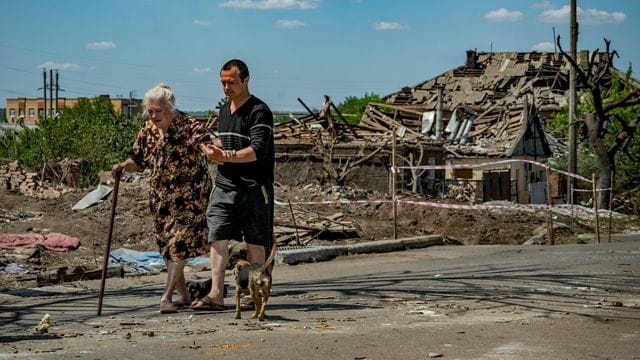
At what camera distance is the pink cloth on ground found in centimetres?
1652

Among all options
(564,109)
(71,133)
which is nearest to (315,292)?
(71,133)

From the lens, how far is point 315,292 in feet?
32.8

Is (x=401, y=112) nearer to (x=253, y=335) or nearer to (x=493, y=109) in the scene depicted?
(x=493, y=109)

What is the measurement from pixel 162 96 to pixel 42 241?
30.0 ft

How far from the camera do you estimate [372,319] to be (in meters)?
8.00

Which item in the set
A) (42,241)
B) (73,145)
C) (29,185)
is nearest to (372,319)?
(42,241)

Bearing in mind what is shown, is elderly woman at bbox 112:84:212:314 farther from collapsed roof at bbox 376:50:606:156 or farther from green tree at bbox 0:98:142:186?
collapsed roof at bbox 376:50:606:156

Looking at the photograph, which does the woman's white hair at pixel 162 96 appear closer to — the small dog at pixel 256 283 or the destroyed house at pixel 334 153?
the small dog at pixel 256 283

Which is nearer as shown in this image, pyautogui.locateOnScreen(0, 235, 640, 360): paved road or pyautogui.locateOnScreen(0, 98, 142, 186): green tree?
pyautogui.locateOnScreen(0, 235, 640, 360): paved road

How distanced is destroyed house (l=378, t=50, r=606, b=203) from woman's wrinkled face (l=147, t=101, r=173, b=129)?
1591 centimetres

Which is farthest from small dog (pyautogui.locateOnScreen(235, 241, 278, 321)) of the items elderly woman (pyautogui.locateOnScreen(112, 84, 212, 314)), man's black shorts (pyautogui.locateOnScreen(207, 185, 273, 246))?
elderly woman (pyautogui.locateOnScreen(112, 84, 212, 314))

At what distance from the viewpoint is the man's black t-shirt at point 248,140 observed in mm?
8547

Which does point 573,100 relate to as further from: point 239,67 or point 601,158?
point 239,67

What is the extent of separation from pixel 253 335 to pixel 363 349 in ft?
3.07
